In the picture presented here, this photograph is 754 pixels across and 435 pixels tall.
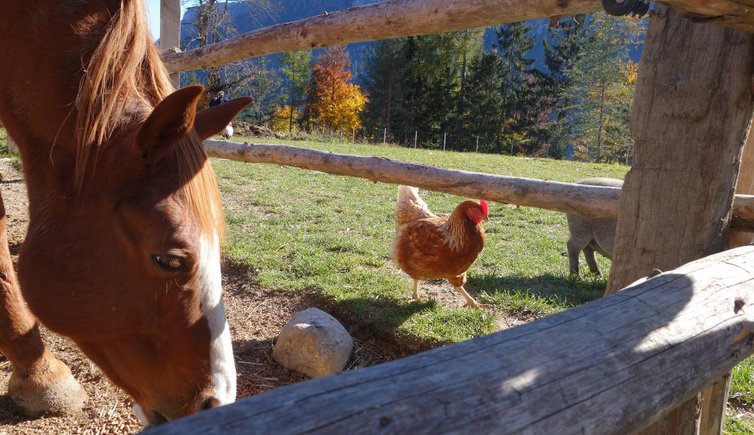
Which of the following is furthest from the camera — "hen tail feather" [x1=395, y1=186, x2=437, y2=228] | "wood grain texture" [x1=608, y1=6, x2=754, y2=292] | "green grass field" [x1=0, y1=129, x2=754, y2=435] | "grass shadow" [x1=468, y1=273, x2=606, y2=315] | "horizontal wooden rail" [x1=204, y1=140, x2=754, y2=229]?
"hen tail feather" [x1=395, y1=186, x2=437, y2=228]

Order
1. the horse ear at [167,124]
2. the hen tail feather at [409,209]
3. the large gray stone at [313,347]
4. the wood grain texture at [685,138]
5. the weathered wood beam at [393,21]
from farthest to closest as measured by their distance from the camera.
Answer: the hen tail feather at [409,209], the large gray stone at [313,347], the weathered wood beam at [393,21], the wood grain texture at [685,138], the horse ear at [167,124]

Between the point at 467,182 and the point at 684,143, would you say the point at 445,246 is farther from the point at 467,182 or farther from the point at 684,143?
the point at 684,143

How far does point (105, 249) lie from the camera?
137 centimetres

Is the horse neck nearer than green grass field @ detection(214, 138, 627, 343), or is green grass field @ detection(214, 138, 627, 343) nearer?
the horse neck

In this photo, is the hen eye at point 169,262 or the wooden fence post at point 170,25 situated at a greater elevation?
the wooden fence post at point 170,25

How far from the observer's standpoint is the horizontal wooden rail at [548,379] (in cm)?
55

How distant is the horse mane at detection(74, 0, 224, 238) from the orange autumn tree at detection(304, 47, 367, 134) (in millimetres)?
32757

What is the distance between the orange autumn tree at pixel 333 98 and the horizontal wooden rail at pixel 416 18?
103ft

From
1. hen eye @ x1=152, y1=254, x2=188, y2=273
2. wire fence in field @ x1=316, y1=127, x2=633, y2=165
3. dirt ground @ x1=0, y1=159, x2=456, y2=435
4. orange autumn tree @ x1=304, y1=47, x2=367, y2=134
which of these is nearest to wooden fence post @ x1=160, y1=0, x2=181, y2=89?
dirt ground @ x1=0, y1=159, x2=456, y2=435

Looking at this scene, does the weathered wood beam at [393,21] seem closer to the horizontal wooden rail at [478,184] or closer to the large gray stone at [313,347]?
the horizontal wooden rail at [478,184]

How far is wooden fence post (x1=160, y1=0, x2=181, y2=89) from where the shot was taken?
13.2 ft

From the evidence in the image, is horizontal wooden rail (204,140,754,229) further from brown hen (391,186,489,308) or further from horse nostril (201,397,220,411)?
horse nostril (201,397,220,411)

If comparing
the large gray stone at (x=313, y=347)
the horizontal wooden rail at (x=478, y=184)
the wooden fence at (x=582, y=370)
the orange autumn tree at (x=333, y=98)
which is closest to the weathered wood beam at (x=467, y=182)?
the horizontal wooden rail at (x=478, y=184)

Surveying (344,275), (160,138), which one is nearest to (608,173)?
(344,275)
